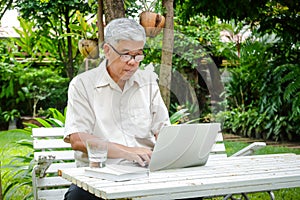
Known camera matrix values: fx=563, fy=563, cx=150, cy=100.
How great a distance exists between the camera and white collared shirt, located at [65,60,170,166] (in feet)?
7.23

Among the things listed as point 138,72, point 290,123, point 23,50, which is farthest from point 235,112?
point 138,72

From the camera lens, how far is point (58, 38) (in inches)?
337

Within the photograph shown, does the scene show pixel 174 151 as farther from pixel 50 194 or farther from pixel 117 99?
pixel 50 194

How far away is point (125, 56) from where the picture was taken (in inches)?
84.2

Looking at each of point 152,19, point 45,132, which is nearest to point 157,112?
point 45,132

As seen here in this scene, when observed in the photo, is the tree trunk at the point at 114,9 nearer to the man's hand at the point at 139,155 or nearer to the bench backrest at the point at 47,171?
the bench backrest at the point at 47,171

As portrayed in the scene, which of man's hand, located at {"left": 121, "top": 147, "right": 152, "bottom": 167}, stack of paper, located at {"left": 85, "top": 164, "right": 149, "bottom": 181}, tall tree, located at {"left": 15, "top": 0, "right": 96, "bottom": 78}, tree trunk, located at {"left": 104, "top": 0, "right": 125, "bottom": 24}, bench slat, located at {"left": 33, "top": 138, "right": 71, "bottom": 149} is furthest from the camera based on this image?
tall tree, located at {"left": 15, "top": 0, "right": 96, "bottom": 78}

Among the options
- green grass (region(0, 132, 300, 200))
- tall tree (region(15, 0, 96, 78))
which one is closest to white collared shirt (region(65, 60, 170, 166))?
green grass (region(0, 132, 300, 200))

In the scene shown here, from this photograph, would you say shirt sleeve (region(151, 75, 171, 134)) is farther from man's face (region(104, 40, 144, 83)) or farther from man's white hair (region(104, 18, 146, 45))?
man's white hair (region(104, 18, 146, 45))

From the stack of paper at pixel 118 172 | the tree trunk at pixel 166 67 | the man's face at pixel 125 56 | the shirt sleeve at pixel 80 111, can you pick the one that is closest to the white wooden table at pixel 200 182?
the stack of paper at pixel 118 172

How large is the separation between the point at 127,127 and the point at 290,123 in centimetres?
556

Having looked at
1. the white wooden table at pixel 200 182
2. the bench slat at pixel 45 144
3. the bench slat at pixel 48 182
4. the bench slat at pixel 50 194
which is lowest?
the bench slat at pixel 50 194

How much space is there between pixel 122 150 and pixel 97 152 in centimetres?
20

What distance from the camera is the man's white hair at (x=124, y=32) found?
7.02 ft
